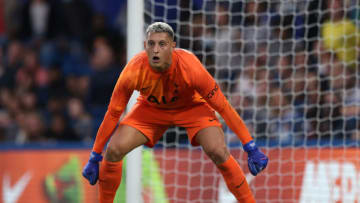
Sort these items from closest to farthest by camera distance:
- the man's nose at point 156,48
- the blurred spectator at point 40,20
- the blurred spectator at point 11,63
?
the man's nose at point 156,48, the blurred spectator at point 11,63, the blurred spectator at point 40,20

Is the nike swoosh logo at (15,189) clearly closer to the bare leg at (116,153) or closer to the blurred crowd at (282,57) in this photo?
the blurred crowd at (282,57)

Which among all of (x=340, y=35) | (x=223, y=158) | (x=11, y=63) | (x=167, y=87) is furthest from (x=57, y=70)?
(x=223, y=158)

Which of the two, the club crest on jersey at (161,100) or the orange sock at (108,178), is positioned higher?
the club crest on jersey at (161,100)

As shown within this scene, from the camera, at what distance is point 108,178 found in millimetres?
3705

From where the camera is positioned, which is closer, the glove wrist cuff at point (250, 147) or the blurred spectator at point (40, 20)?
the glove wrist cuff at point (250, 147)

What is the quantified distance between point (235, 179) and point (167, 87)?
28.0 inches

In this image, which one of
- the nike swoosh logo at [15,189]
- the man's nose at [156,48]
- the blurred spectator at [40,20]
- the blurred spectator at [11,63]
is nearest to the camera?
the man's nose at [156,48]

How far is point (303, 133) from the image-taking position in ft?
17.8

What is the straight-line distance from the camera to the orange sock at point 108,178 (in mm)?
3682

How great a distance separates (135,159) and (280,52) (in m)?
1.92

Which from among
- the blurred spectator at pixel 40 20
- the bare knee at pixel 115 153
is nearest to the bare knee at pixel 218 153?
the bare knee at pixel 115 153

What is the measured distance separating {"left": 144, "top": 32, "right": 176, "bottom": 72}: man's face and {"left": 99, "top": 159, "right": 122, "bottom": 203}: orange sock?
2.20ft

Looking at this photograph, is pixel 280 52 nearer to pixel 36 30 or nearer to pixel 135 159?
pixel 135 159

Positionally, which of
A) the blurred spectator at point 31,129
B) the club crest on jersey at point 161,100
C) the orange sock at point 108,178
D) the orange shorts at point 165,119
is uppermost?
the club crest on jersey at point 161,100
